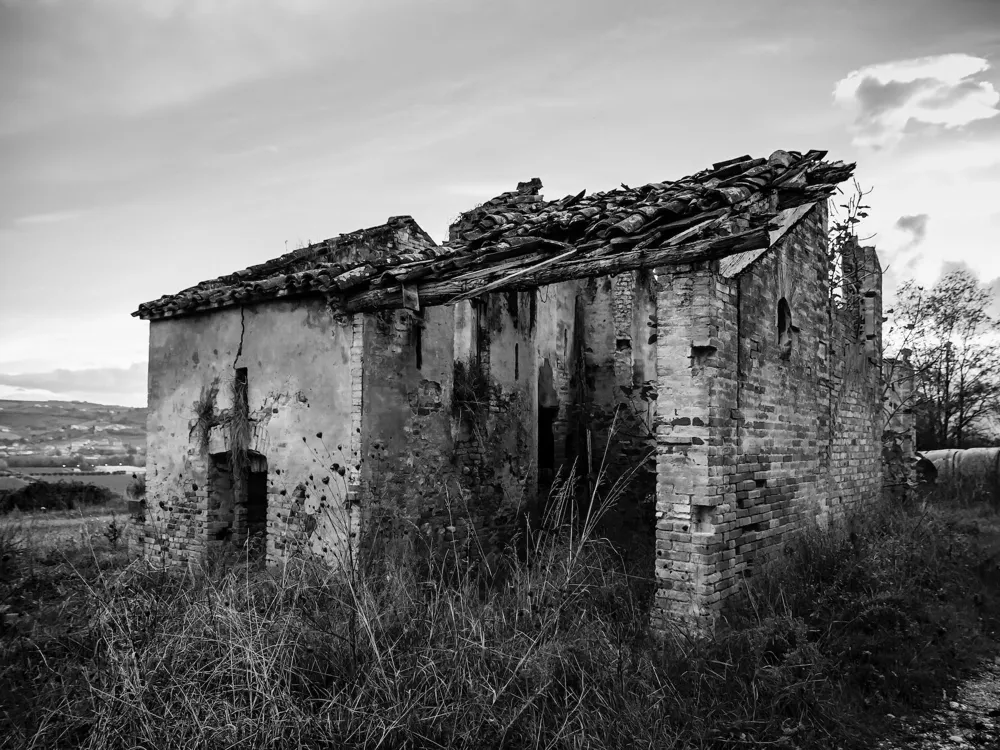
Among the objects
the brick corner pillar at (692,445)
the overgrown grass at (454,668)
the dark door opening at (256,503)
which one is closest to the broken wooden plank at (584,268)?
the brick corner pillar at (692,445)

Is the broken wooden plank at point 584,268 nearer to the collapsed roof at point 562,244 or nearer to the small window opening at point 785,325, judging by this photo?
the collapsed roof at point 562,244

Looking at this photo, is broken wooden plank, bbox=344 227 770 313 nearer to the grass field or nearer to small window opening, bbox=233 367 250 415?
small window opening, bbox=233 367 250 415

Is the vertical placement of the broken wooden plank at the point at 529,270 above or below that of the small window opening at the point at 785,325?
above

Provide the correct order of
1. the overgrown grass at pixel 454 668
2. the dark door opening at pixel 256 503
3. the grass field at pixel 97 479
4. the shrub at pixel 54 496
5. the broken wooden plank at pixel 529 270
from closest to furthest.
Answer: the overgrown grass at pixel 454 668 → the broken wooden plank at pixel 529 270 → the dark door opening at pixel 256 503 → the shrub at pixel 54 496 → the grass field at pixel 97 479

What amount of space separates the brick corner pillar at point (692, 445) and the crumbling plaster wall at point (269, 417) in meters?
3.06

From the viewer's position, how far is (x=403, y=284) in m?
6.93

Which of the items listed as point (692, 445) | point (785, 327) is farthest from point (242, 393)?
point (785, 327)

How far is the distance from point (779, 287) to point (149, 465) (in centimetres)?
847

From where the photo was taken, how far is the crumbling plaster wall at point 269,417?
7488mm

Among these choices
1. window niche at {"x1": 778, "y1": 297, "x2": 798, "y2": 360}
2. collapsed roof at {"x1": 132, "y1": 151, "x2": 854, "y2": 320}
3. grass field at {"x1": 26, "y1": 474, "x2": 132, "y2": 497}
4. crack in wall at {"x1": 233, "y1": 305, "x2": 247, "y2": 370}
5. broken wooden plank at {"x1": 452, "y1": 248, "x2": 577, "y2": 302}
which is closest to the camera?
collapsed roof at {"x1": 132, "y1": 151, "x2": 854, "y2": 320}

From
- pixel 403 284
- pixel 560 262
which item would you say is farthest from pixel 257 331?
pixel 560 262

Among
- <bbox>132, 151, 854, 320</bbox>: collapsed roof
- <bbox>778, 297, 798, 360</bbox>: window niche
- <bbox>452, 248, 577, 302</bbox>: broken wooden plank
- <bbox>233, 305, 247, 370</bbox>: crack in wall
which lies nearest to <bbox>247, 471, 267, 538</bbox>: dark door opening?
<bbox>233, 305, 247, 370</bbox>: crack in wall

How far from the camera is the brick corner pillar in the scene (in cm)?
552

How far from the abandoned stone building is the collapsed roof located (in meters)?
0.03
